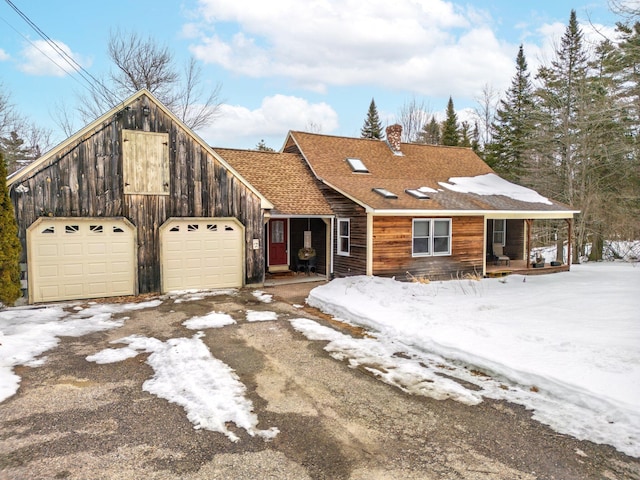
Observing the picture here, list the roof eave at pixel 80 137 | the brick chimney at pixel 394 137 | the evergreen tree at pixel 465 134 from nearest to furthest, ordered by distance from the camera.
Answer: the roof eave at pixel 80 137
the brick chimney at pixel 394 137
the evergreen tree at pixel 465 134

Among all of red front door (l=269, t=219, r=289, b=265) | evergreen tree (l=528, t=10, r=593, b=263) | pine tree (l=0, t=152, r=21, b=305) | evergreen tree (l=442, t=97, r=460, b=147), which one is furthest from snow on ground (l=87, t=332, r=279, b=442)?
evergreen tree (l=442, t=97, r=460, b=147)

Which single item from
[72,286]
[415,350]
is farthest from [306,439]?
[72,286]

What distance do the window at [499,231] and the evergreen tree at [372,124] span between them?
996 inches

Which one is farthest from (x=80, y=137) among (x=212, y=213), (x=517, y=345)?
(x=517, y=345)

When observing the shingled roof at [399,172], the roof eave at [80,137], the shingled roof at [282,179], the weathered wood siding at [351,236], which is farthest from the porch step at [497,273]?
the roof eave at [80,137]

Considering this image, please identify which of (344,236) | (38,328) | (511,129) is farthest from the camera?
(511,129)

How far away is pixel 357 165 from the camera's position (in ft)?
58.1

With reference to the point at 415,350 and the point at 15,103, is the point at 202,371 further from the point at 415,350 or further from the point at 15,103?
the point at 15,103

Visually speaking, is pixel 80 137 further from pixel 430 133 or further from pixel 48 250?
pixel 430 133

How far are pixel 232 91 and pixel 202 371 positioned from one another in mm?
24030

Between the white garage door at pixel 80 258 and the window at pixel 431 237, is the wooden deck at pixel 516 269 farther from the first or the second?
the white garage door at pixel 80 258

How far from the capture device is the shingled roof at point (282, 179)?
14734 millimetres

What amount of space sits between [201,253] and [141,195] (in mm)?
2365

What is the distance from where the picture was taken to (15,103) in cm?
2764
